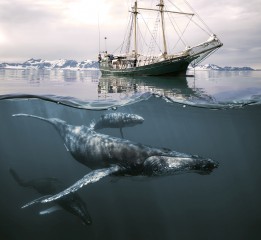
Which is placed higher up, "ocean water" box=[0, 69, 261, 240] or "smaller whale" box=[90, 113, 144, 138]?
"smaller whale" box=[90, 113, 144, 138]

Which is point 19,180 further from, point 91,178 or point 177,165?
point 177,165

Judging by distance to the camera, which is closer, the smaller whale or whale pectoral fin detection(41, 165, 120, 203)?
whale pectoral fin detection(41, 165, 120, 203)

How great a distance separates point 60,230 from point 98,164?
9.65ft

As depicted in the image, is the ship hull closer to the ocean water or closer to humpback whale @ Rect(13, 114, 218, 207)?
the ocean water

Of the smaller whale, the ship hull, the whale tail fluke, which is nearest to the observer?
the smaller whale

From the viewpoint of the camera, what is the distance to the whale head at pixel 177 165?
32.1 ft

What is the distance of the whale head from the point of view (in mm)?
9789

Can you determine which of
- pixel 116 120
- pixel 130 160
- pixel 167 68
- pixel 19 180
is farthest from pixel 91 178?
pixel 167 68

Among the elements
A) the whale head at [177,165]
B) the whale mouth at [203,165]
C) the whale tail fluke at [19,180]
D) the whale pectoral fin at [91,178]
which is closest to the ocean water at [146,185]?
the whale tail fluke at [19,180]

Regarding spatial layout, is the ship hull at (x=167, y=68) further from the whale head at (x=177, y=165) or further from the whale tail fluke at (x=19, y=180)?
the whale head at (x=177, y=165)

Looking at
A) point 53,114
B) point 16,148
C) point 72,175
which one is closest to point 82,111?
point 53,114

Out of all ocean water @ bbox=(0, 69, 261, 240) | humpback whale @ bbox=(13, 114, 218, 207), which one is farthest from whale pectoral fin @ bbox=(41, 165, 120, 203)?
ocean water @ bbox=(0, 69, 261, 240)

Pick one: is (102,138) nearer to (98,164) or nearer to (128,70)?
(98,164)

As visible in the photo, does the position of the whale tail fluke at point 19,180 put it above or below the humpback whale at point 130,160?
below
